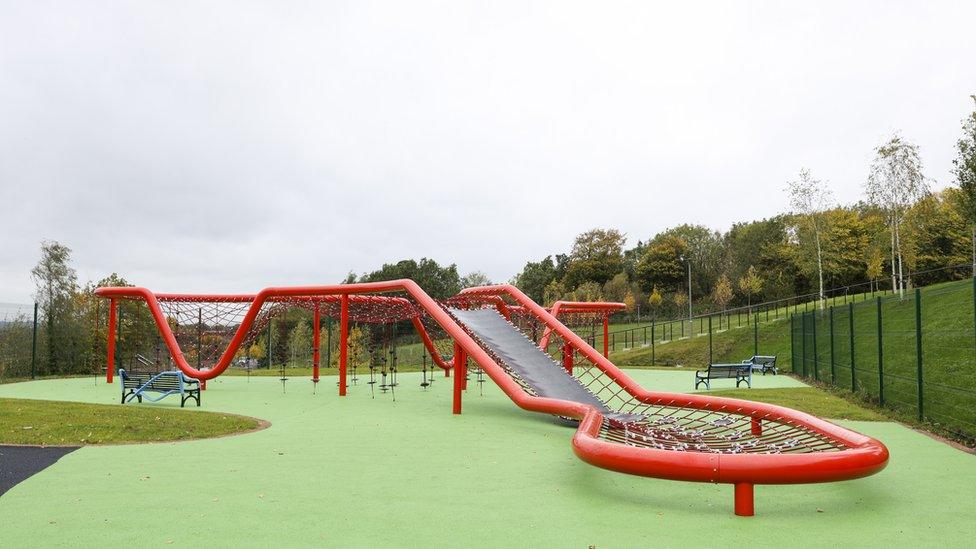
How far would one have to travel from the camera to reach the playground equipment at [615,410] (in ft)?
15.9

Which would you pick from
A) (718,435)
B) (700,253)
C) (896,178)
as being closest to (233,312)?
(718,435)

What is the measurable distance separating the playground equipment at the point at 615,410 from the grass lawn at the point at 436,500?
371mm

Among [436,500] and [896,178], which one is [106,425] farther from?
[896,178]

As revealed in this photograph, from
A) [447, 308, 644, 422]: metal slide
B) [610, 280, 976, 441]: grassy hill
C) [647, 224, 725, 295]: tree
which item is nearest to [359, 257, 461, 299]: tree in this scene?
[647, 224, 725, 295]: tree

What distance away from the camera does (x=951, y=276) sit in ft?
156

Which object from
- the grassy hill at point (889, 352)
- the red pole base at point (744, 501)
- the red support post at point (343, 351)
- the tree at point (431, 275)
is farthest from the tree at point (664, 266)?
the red pole base at point (744, 501)

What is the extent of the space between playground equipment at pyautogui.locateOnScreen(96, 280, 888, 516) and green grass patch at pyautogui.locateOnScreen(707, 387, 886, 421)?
1.77 metres

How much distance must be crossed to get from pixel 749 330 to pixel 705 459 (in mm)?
31178

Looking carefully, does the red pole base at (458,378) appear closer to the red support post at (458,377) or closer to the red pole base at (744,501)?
the red support post at (458,377)

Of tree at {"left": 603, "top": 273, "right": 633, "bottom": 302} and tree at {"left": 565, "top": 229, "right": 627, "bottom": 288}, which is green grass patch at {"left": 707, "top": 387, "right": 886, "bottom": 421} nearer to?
tree at {"left": 603, "top": 273, "right": 633, "bottom": 302}

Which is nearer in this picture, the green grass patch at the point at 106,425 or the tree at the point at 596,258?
the green grass patch at the point at 106,425

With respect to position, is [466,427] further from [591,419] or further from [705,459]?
[705,459]

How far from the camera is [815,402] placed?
1250 centimetres

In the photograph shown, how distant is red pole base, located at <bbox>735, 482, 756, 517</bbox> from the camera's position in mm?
4848
